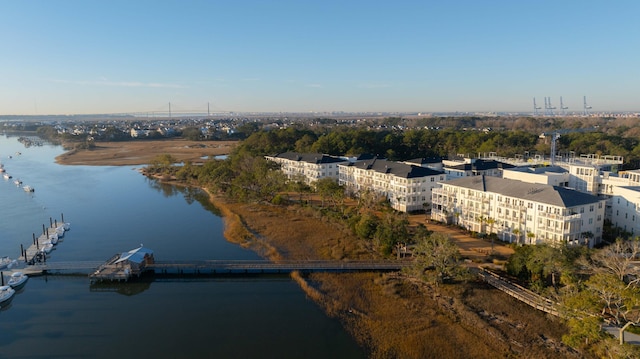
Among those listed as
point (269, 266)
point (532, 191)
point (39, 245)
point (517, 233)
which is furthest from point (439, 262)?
point (39, 245)

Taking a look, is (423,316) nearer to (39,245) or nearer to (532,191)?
(532,191)

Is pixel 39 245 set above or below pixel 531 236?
below

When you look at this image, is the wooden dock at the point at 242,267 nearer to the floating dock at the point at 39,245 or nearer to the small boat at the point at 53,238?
the floating dock at the point at 39,245

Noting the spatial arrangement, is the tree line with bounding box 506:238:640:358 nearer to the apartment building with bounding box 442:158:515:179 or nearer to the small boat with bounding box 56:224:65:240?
the apartment building with bounding box 442:158:515:179

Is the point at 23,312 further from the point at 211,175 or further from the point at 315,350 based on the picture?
the point at 211,175

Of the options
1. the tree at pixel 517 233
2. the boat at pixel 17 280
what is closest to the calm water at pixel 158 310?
the boat at pixel 17 280

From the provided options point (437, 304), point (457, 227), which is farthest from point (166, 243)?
point (457, 227)
